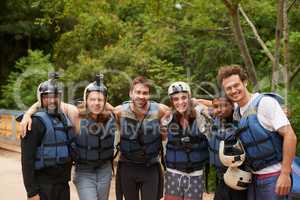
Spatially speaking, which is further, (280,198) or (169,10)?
(169,10)

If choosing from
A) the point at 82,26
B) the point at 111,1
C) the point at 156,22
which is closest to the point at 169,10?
the point at 156,22

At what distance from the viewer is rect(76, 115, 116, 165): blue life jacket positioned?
15.5 ft

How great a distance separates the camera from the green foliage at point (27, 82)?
16438mm

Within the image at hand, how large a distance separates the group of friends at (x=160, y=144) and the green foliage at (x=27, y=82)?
11.4 meters

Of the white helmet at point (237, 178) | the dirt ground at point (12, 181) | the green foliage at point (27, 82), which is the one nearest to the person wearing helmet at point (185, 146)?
the white helmet at point (237, 178)

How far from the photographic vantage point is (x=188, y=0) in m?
Answer: 10.3

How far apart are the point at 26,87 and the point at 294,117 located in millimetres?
11612

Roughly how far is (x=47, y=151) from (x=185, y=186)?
4.43 ft

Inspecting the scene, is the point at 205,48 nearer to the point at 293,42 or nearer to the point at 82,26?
the point at 293,42

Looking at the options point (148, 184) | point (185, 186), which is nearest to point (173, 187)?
point (185, 186)

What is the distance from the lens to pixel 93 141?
4789 mm

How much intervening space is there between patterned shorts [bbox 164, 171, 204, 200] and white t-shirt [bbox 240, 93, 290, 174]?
0.91m

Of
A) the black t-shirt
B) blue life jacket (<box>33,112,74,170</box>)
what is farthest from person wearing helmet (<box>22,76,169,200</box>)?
the black t-shirt

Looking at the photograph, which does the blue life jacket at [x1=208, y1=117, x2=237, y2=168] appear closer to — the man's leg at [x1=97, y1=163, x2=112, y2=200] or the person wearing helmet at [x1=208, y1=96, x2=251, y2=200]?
the person wearing helmet at [x1=208, y1=96, x2=251, y2=200]
